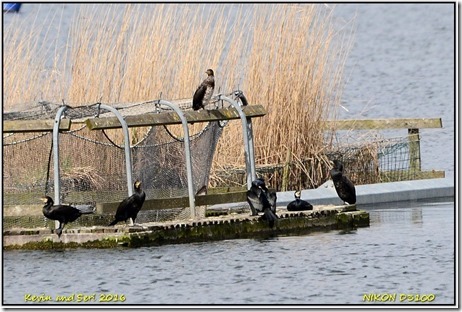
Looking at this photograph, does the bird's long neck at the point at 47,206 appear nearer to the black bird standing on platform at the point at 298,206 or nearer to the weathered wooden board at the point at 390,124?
the black bird standing on platform at the point at 298,206

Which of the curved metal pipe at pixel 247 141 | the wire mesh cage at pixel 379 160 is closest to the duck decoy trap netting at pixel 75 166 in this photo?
the curved metal pipe at pixel 247 141

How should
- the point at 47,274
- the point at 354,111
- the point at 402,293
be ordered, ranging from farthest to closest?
the point at 354,111, the point at 47,274, the point at 402,293

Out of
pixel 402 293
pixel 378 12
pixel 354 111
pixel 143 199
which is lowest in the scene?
pixel 402 293

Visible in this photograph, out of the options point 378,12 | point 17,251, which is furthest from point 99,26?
point 378,12

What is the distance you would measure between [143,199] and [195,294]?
2.13 metres

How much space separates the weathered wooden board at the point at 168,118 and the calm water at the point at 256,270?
1.28 metres

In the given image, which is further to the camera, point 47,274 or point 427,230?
point 427,230

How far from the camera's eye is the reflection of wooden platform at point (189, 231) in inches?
583

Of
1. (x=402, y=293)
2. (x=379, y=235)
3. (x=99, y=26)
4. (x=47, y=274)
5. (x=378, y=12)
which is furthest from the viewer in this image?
(x=378, y=12)

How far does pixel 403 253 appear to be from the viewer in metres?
14.5

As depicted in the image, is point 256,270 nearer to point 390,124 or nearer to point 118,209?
point 118,209

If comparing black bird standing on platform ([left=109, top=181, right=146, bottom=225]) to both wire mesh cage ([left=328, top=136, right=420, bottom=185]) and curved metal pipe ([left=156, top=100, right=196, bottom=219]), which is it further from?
wire mesh cage ([left=328, top=136, right=420, bottom=185])

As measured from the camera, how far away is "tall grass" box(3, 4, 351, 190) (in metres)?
18.3

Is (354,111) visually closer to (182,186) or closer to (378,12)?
(182,186)
